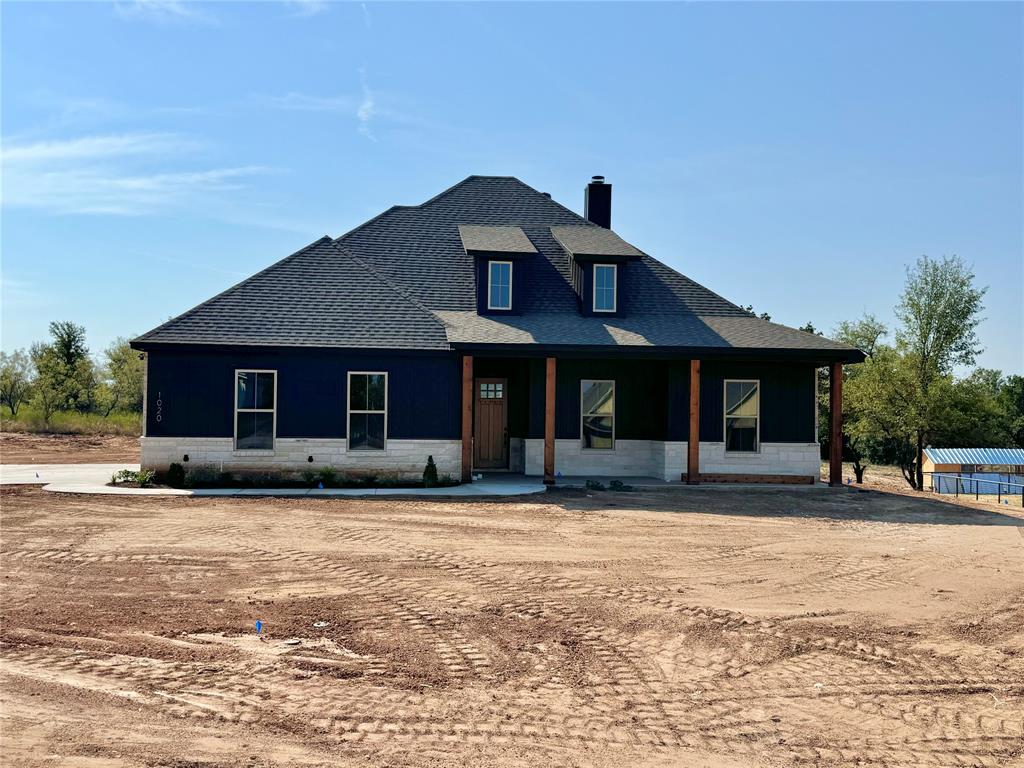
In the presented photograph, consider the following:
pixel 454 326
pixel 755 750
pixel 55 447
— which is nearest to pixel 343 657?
pixel 755 750

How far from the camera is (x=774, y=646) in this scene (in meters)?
6.99

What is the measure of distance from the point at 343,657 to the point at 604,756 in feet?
8.43

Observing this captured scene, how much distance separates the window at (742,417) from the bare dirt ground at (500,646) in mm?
6773

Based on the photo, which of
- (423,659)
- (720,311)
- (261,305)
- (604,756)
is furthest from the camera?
(720,311)

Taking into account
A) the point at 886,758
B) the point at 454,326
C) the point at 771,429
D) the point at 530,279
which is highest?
the point at 530,279

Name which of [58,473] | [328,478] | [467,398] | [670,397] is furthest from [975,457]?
[58,473]

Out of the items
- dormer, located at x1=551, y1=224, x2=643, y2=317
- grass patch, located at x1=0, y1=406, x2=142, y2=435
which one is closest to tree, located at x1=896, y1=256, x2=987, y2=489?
dormer, located at x1=551, y1=224, x2=643, y2=317

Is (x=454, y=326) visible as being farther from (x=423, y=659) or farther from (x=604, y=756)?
(x=604, y=756)

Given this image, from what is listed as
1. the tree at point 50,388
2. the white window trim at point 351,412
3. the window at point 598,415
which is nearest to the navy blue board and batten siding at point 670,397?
the window at point 598,415

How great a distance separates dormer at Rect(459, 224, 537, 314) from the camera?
2012 centimetres

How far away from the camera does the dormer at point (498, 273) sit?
2012 centimetres

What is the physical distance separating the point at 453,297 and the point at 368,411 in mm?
4493

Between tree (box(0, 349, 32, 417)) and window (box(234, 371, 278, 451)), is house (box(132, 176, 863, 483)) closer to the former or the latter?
window (box(234, 371, 278, 451))

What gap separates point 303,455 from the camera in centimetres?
1769
